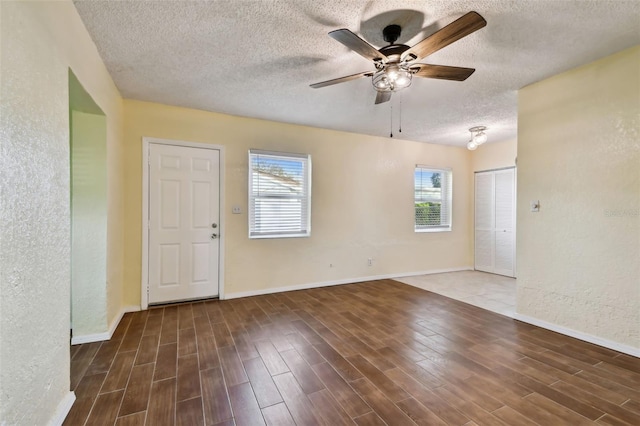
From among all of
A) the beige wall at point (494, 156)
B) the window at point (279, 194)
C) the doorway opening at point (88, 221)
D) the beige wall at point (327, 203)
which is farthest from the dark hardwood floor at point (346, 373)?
the beige wall at point (494, 156)

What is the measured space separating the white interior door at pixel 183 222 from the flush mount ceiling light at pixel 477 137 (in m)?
3.75

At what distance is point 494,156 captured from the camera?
222 inches

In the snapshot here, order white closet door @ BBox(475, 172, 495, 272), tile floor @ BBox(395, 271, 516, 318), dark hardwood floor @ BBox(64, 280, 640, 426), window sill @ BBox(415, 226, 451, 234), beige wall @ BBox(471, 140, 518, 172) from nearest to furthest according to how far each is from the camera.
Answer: dark hardwood floor @ BBox(64, 280, 640, 426), tile floor @ BBox(395, 271, 516, 318), beige wall @ BBox(471, 140, 518, 172), window sill @ BBox(415, 226, 451, 234), white closet door @ BBox(475, 172, 495, 272)

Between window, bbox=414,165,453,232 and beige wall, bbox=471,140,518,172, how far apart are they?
2.17ft

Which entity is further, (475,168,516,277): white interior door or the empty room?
(475,168,516,277): white interior door

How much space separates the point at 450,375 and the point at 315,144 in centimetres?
352

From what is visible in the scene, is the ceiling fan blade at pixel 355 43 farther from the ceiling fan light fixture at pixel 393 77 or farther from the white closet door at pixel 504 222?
the white closet door at pixel 504 222

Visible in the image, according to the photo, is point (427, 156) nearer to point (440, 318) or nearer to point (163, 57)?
point (440, 318)

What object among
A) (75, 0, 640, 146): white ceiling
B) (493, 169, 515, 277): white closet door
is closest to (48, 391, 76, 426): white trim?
(75, 0, 640, 146): white ceiling

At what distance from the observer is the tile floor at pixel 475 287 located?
3.79 m

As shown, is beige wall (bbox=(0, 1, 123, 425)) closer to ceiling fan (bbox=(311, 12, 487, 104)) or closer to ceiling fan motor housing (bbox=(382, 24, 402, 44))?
ceiling fan (bbox=(311, 12, 487, 104))

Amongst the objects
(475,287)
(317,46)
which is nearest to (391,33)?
(317,46)

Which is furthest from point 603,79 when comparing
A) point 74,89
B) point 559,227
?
point 74,89

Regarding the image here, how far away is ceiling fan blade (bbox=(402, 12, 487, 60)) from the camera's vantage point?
1629 millimetres
